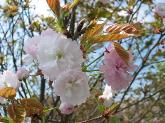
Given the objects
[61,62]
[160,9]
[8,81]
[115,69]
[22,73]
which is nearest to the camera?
[61,62]

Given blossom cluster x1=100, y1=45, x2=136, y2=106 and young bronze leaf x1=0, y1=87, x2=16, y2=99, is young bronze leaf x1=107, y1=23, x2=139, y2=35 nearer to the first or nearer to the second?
blossom cluster x1=100, y1=45, x2=136, y2=106

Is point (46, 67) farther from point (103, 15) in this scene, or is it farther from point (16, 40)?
point (16, 40)

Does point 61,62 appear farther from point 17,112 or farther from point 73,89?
point 17,112

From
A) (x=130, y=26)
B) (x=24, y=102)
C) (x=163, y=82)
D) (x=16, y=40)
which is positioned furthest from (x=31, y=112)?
(x=163, y=82)

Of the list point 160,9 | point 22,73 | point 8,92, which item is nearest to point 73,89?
point 8,92

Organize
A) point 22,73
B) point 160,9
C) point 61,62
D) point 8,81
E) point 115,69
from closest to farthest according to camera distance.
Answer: point 61,62
point 115,69
point 8,81
point 22,73
point 160,9
